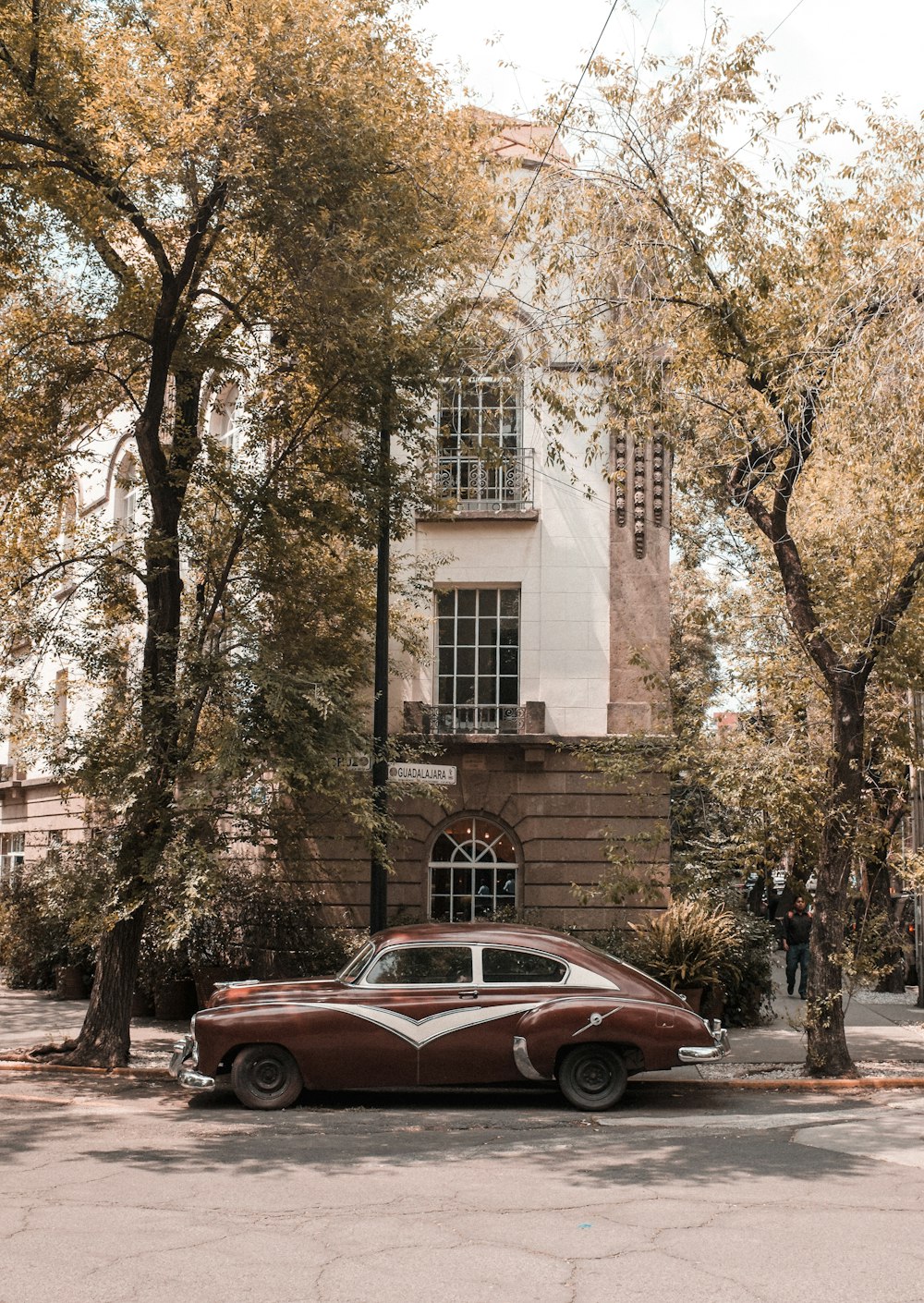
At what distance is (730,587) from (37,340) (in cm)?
1020

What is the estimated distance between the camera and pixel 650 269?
521 inches

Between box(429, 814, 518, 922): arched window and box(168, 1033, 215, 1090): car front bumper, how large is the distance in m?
8.92

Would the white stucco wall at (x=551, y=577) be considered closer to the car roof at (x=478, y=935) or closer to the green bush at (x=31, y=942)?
the green bush at (x=31, y=942)

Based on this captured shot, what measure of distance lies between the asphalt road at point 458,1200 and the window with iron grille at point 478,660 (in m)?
8.78

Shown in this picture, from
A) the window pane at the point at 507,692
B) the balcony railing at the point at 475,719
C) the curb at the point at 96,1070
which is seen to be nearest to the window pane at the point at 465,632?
the window pane at the point at 507,692

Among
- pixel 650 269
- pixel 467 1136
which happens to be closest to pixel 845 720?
pixel 650 269

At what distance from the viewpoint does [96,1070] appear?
14352 mm

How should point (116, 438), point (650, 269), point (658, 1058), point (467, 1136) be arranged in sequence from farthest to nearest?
point (116, 438) < point (650, 269) < point (658, 1058) < point (467, 1136)

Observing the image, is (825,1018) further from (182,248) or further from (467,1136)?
(182,248)

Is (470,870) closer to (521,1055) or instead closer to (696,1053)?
(521,1055)

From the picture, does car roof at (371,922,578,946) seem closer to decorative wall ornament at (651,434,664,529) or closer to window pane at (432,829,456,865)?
window pane at (432,829,456,865)

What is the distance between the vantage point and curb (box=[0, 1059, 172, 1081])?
14.1m

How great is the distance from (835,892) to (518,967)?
380 cm

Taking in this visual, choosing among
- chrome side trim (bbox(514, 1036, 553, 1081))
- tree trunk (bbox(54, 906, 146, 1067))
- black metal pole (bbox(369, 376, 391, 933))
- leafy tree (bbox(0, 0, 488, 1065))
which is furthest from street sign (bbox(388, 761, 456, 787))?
chrome side trim (bbox(514, 1036, 553, 1081))
